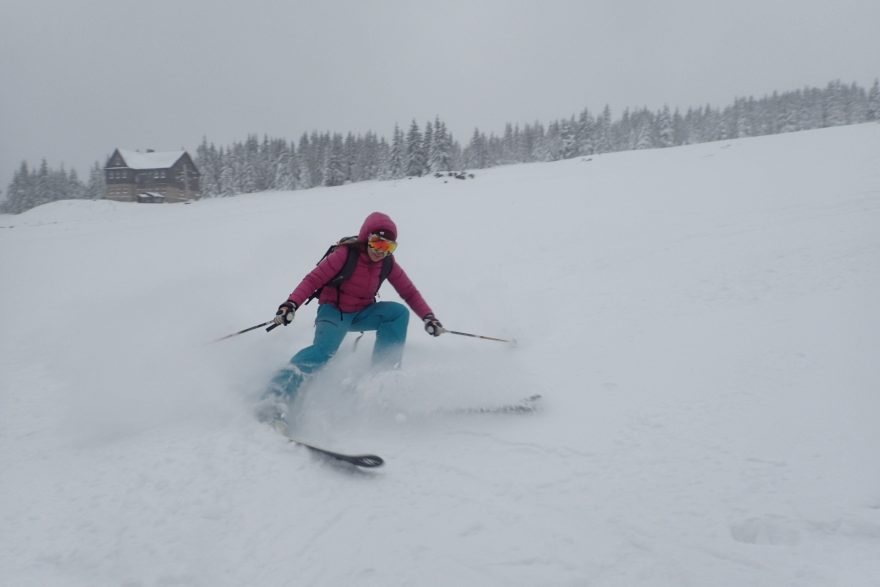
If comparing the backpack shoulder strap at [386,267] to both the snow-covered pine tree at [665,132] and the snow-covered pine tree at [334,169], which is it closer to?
the snow-covered pine tree at [334,169]

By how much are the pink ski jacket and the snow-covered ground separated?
2.16ft

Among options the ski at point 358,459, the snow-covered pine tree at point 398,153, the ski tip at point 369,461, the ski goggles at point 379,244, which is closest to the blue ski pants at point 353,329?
the ski goggles at point 379,244

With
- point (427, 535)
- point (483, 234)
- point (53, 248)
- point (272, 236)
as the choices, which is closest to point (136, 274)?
point (272, 236)

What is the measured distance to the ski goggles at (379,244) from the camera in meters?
4.50

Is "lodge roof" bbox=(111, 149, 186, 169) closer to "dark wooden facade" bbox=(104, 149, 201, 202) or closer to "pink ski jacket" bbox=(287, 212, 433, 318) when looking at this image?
"dark wooden facade" bbox=(104, 149, 201, 202)

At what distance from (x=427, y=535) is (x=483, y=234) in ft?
30.3

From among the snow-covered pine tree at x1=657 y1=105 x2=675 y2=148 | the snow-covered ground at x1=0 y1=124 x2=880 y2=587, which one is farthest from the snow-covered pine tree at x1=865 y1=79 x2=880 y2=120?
the snow-covered ground at x1=0 y1=124 x2=880 y2=587

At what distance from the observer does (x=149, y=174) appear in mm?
65625

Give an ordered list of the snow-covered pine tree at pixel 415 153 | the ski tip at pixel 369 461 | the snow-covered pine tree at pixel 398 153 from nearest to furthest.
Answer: the ski tip at pixel 369 461 → the snow-covered pine tree at pixel 415 153 → the snow-covered pine tree at pixel 398 153

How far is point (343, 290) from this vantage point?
15.2ft

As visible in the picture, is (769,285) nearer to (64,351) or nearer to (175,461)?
(175,461)

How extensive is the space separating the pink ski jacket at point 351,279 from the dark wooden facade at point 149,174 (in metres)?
72.0

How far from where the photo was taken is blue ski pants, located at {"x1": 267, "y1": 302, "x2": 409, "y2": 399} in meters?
4.03

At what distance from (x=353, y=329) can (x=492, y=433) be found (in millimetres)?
1916
